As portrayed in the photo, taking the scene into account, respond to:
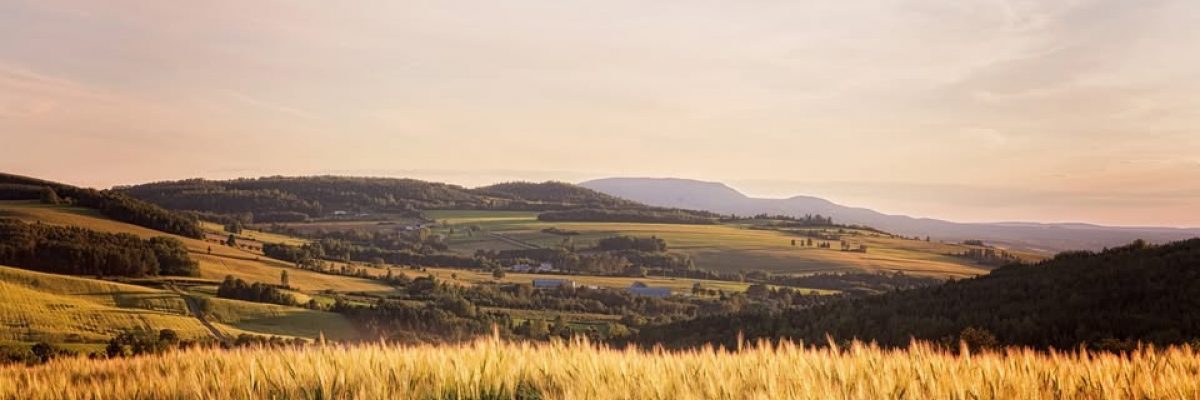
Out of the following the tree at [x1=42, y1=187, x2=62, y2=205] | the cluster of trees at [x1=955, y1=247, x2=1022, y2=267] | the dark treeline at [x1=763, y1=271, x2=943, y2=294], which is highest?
the tree at [x1=42, y1=187, x2=62, y2=205]

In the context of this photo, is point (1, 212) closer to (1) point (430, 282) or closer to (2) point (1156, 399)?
(1) point (430, 282)

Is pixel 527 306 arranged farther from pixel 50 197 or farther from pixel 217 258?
pixel 50 197

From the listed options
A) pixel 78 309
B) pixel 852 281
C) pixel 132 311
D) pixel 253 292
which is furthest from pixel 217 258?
pixel 852 281

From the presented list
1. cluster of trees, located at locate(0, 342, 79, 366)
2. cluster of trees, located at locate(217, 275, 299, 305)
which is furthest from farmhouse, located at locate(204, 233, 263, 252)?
cluster of trees, located at locate(0, 342, 79, 366)

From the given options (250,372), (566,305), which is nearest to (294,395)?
(250,372)

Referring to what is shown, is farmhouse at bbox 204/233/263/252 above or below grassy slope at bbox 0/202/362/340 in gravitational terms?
above

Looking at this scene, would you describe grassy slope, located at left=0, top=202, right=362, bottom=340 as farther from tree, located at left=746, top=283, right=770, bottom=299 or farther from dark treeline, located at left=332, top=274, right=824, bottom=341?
tree, located at left=746, top=283, right=770, bottom=299

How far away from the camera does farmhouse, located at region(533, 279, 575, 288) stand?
563ft

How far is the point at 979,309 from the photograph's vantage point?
171 ft

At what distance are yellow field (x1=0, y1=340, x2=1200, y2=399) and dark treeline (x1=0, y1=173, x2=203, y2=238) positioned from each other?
618 feet

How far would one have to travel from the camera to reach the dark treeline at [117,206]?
176 m

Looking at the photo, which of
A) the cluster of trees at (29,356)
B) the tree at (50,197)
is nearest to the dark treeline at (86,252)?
the tree at (50,197)

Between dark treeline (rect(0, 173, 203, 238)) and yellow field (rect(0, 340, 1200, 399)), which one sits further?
dark treeline (rect(0, 173, 203, 238))

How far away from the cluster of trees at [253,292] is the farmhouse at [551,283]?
195ft
